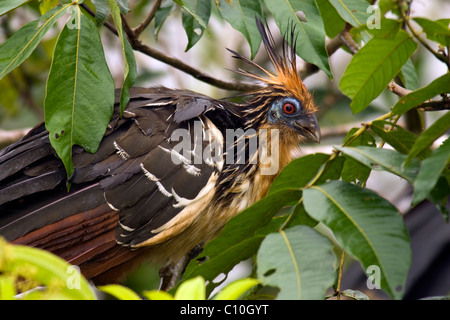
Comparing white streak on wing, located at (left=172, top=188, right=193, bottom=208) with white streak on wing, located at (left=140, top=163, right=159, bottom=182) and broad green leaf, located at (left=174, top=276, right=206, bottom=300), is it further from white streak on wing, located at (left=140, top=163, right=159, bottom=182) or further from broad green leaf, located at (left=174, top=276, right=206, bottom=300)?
broad green leaf, located at (left=174, top=276, right=206, bottom=300)

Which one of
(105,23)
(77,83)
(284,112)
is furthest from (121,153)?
(284,112)

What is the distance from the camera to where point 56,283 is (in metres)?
1.18

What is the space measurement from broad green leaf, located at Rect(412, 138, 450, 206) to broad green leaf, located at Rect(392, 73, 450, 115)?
14.2 inches

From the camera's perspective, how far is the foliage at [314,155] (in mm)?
1407

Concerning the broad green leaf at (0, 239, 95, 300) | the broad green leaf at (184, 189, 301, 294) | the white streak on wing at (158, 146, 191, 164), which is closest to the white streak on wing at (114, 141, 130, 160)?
the white streak on wing at (158, 146, 191, 164)

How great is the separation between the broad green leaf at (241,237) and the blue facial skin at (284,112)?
148 centimetres

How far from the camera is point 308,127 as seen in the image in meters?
3.12

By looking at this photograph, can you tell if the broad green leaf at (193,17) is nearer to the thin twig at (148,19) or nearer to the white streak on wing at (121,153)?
the thin twig at (148,19)

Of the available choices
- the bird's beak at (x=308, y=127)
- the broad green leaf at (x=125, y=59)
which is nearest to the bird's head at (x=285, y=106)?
the bird's beak at (x=308, y=127)

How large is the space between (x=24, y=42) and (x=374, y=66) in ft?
3.90

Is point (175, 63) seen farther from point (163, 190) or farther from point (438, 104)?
point (438, 104)
